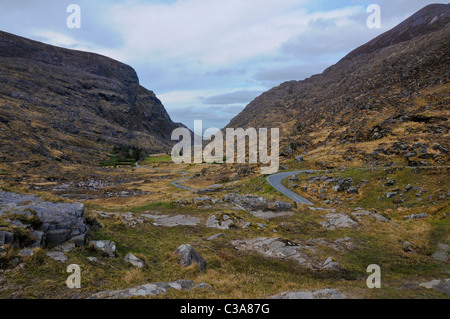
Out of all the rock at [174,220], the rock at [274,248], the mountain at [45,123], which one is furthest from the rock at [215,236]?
the mountain at [45,123]

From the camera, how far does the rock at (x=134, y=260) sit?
1455cm

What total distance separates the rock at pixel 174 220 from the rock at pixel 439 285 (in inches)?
804

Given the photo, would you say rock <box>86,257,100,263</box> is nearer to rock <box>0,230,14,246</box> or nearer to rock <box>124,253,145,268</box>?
rock <box>124,253,145,268</box>

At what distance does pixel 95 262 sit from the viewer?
13.5m

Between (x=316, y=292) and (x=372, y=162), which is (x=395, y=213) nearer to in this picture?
(x=372, y=162)

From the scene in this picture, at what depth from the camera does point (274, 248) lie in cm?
1948

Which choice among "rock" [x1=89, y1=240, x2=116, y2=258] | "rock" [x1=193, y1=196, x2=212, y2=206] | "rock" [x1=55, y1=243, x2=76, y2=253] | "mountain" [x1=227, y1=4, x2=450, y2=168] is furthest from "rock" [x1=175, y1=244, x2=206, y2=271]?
"mountain" [x1=227, y1=4, x2=450, y2=168]

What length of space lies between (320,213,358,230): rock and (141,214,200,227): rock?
1569cm

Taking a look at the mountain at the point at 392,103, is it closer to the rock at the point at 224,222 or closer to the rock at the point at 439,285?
the rock at the point at 439,285

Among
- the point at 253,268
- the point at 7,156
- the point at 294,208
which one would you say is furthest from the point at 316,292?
the point at 7,156

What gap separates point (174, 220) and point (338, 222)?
20.1 metres

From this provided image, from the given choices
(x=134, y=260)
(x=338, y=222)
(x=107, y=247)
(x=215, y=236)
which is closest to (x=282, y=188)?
(x=338, y=222)

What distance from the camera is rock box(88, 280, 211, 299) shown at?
32.5 feet

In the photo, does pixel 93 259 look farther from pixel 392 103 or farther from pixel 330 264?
pixel 392 103
